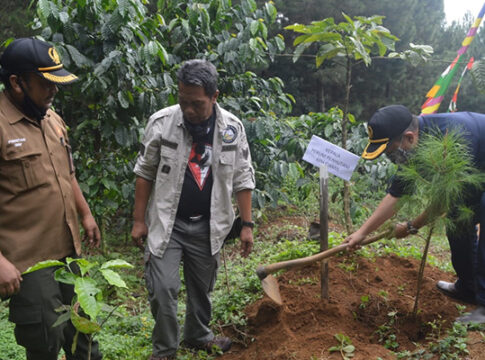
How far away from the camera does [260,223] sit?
23.6 feet

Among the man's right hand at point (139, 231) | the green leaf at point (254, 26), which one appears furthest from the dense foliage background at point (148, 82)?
the man's right hand at point (139, 231)

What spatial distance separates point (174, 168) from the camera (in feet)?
8.93

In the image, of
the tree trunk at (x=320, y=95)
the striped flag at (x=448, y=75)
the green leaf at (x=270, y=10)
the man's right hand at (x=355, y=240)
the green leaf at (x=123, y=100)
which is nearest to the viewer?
the man's right hand at (x=355, y=240)

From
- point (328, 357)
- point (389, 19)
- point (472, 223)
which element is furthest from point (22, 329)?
point (389, 19)

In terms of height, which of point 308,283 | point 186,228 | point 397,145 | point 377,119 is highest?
point 377,119

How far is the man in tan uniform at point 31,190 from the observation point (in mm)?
2182

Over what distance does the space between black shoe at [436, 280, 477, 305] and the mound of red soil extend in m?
0.07

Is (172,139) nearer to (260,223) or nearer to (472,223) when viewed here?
(472,223)

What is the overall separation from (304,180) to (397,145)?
2171 millimetres

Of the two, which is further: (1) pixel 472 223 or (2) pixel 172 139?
(1) pixel 472 223

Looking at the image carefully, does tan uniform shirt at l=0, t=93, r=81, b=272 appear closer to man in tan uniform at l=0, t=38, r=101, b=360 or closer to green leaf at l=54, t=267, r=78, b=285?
man in tan uniform at l=0, t=38, r=101, b=360

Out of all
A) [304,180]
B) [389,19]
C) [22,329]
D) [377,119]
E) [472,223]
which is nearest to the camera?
[22,329]

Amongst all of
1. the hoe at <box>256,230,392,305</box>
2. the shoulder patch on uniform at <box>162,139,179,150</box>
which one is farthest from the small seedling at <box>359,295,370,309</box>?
the shoulder patch on uniform at <box>162,139,179,150</box>

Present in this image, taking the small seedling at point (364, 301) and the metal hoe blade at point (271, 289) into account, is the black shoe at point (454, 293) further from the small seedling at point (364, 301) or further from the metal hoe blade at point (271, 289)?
the metal hoe blade at point (271, 289)
